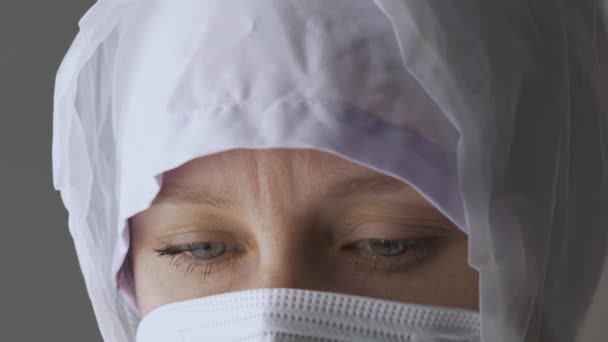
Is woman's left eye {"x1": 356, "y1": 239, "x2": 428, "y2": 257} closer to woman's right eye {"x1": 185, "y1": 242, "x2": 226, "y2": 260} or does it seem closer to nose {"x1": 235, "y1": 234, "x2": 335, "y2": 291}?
nose {"x1": 235, "y1": 234, "x2": 335, "y2": 291}

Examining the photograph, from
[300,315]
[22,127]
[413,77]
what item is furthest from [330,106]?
[22,127]

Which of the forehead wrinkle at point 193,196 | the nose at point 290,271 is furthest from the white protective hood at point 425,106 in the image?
the nose at point 290,271

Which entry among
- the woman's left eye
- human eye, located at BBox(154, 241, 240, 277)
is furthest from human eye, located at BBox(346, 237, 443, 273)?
human eye, located at BBox(154, 241, 240, 277)

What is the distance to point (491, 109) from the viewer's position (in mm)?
A: 1083

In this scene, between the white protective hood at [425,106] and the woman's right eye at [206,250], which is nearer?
the white protective hood at [425,106]

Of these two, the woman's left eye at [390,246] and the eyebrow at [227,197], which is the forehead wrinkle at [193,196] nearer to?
the eyebrow at [227,197]

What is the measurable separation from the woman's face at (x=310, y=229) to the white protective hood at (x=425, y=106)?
37 mm

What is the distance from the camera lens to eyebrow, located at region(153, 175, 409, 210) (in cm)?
109

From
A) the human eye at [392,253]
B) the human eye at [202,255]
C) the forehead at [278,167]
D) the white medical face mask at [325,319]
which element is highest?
the forehead at [278,167]

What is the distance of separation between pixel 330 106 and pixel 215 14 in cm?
18

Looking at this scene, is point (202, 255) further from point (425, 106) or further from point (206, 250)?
point (425, 106)

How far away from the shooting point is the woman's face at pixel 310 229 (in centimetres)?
109

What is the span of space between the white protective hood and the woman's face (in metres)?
0.04

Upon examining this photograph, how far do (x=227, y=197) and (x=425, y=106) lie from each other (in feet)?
0.78
